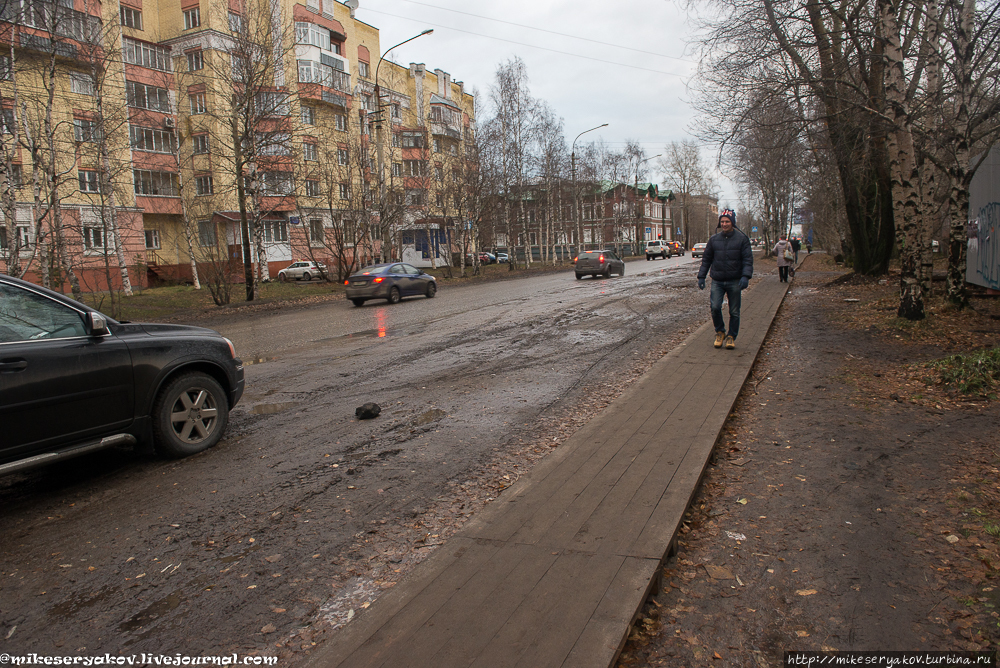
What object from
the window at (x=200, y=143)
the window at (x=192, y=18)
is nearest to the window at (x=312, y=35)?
the window at (x=192, y=18)

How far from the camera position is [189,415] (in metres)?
5.17

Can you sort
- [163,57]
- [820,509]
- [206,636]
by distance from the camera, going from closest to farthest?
1. [206,636]
2. [820,509]
3. [163,57]

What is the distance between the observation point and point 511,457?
16.4 ft

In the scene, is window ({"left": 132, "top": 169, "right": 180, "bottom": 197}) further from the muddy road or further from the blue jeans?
the blue jeans

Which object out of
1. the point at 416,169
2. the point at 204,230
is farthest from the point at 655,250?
the point at 204,230

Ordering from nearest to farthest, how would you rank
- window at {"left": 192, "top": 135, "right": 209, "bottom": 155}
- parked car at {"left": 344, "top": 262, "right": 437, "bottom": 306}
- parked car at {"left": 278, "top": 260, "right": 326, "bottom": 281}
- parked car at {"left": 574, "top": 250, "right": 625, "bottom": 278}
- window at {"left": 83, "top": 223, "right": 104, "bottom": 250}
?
parked car at {"left": 344, "top": 262, "right": 437, "bottom": 306} → window at {"left": 83, "top": 223, "right": 104, "bottom": 250} → parked car at {"left": 574, "top": 250, "right": 625, "bottom": 278} → window at {"left": 192, "top": 135, "right": 209, "bottom": 155} → parked car at {"left": 278, "top": 260, "right": 326, "bottom": 281}

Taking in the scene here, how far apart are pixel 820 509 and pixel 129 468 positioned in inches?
199

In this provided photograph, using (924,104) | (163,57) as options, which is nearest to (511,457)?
(924,104)

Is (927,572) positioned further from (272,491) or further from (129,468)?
(129,468)

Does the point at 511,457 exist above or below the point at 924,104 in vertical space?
below

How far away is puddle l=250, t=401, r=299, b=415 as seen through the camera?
654 centimetres

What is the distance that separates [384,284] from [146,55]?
29.1 meters

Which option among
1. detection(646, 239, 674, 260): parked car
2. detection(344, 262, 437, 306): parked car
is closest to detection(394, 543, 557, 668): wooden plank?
detection(344, 262, 437, 306): parked car

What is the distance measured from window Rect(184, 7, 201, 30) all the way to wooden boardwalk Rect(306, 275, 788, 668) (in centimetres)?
4511
